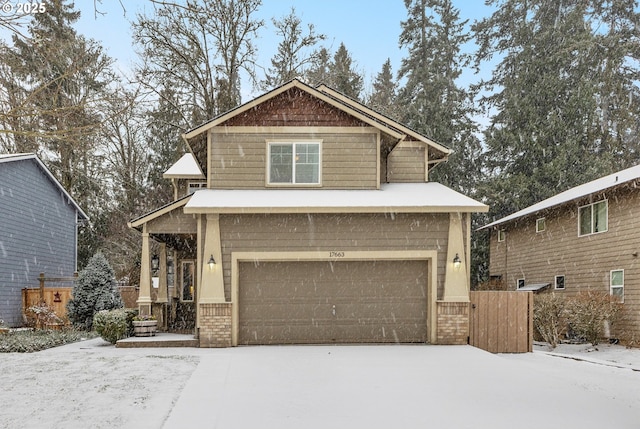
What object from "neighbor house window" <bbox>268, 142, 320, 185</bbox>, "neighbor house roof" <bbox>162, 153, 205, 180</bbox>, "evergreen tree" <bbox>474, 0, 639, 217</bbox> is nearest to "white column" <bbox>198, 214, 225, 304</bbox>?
"neighbor house window" <bbox>268, 142, 320, 185</bbox>

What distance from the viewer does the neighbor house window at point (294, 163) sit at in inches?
603

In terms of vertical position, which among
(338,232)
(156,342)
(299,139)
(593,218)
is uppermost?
(299,139)

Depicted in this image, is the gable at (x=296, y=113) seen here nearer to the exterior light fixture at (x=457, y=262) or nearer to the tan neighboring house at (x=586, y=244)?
the exterior light fixture at (x=457, y=262)

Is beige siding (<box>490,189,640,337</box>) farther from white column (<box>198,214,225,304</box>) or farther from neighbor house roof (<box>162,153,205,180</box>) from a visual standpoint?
neighbor house roof (<box>162,153,205,180</box>)

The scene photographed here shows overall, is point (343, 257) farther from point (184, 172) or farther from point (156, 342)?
point (184, 172)

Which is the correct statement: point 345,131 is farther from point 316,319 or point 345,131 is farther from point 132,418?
point 132,418

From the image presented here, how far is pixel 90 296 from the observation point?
1848cm

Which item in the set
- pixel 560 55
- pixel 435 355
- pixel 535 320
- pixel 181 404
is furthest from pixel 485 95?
pixel 181 404

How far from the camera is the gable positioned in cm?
1529

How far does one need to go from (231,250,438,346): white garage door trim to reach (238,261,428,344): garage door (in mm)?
246

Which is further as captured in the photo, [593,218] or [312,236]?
[593,218]

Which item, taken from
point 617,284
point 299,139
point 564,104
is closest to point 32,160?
point 299,139

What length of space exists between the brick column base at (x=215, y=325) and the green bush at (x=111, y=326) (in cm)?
230

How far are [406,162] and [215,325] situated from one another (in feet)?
24.1
